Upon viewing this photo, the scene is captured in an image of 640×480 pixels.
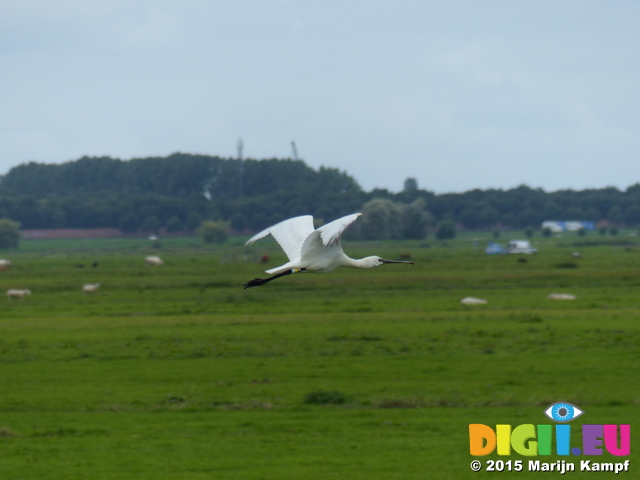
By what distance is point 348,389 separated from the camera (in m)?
20.1

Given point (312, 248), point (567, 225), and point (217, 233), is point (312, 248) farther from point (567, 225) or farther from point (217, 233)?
point (567, 225)

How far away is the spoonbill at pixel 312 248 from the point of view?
10.8 metres

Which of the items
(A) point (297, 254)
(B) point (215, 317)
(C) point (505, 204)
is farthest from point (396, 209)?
(C) point (505, 204)

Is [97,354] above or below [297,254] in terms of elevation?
below

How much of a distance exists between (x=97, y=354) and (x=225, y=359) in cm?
389

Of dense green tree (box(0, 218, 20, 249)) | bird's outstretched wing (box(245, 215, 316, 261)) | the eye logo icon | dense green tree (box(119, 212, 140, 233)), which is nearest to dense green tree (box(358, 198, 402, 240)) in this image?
the eye logo icon

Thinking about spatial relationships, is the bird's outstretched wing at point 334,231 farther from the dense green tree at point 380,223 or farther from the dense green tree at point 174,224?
the dense green tree at point 174,224

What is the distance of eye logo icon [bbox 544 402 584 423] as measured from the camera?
16750mm

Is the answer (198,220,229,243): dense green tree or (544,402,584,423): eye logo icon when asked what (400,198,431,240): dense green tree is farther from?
(544,402,584,423): eye logo icon

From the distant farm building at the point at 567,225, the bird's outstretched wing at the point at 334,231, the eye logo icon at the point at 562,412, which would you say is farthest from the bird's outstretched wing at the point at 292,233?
the distant farm building at the point at 567,225

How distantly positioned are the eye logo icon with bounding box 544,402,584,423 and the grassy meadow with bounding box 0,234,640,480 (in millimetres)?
177

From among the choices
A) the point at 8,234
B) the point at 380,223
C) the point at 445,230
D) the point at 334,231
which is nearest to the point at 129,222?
the point at 8,234

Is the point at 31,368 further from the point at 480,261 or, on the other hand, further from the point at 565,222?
the point at 565,222

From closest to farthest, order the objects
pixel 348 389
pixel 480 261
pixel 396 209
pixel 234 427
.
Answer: pixel 234 427 < pixel 348 389 < pixel 396 209 < pixel 480 261
